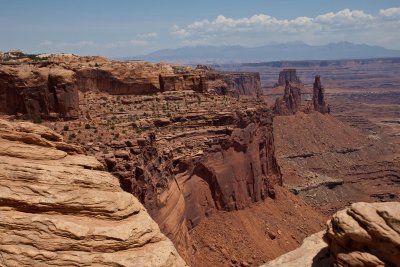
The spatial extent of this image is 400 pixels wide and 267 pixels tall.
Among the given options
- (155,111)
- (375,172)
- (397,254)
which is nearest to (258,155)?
(155,111)

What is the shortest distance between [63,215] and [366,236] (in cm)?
1029

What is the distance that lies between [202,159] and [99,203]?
29936 millimetres

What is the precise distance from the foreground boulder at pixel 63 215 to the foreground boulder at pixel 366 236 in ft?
20.7

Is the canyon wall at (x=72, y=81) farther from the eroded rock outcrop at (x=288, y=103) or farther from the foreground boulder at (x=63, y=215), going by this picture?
the eroded rock outcrop at (x=288, y=103)

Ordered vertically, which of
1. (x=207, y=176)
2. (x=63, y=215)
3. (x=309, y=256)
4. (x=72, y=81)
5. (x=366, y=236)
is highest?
(x=72, y=81)

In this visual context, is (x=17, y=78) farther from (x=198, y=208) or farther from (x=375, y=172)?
(x=375, y=172)

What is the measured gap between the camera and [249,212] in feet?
168

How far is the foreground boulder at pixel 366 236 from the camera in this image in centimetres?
1653

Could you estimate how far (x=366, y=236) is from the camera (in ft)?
55.7

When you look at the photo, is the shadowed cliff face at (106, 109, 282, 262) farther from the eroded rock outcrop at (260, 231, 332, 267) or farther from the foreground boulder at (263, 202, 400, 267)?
the foreground boulder at (263, 202, 400, 267)

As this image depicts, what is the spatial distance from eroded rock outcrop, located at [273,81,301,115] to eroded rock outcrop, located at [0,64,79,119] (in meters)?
104

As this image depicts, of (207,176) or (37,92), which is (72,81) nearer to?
(37,92)

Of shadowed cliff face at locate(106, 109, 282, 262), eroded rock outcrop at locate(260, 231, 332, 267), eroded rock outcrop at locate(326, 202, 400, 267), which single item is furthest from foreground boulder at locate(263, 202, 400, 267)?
shadowed cliff face at locate(106, 109, 282, 262)

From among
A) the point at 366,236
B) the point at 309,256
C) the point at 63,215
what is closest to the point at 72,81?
the point at 63,215
